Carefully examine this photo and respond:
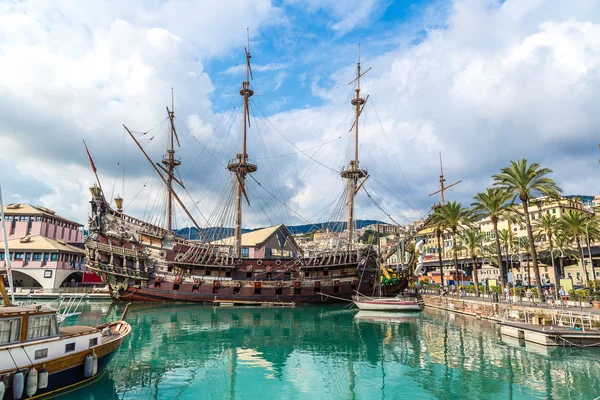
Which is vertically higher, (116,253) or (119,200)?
(119,200)

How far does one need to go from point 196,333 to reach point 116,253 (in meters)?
26.3

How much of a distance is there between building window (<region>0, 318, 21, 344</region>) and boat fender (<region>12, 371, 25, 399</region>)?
4.03 feet

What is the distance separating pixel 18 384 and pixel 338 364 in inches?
561

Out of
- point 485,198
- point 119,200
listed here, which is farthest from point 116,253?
point 485,198

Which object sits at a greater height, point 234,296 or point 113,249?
point 113,249

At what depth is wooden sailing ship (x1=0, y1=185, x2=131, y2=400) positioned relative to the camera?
39.8ft

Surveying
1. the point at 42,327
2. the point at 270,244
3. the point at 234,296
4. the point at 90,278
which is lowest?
the point at 234,296

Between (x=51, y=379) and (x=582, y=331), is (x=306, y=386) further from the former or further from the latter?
(x=582, y=331)

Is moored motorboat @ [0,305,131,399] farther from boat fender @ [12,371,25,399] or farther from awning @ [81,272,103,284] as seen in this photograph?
awning @ [81,272,103,284]

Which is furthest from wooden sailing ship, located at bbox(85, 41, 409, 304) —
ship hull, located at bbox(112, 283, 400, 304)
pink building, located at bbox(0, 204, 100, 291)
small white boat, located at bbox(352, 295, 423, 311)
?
pink building, located at bbox(0, 204, 100, 291)

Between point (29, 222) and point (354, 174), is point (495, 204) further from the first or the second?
point (29, 222)

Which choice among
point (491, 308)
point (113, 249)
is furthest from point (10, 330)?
point (113, 249)

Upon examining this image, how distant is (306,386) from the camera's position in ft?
53.5

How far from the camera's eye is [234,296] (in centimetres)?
4956
